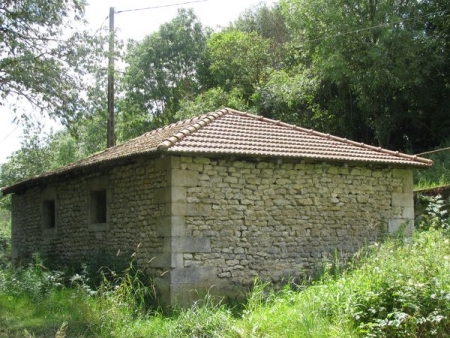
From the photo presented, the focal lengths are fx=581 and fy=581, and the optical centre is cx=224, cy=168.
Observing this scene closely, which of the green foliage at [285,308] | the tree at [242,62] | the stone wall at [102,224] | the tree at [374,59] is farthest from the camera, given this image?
the tree at [242,62]

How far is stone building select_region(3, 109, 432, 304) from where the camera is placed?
33.6 feet

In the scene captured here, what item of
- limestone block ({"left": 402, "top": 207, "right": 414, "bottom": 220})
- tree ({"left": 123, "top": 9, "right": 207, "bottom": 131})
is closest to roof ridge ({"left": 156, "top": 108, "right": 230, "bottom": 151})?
limestone block ({"left": 402, "top": 207, "right": 414, "bottom": 220})

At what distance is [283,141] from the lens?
1202 centimetres

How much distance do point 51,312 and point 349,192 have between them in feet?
20.5

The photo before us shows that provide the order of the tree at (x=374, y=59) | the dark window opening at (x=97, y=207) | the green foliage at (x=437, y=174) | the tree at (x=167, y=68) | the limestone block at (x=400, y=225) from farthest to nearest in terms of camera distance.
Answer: the tree at (x=167, y=68), the tree at (x=374, y=59), the green foliage at (x=437, y=174), the dark window opening at (x=97, y=207), the limestone block at (x=400, y=225)

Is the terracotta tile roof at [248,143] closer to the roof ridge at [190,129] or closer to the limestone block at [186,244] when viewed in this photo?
the roof ridge at [190,129]

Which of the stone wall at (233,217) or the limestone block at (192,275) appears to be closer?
the limestone block at (192,275)

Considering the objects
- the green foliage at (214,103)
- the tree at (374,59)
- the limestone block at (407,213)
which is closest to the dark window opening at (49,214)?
the limestone block at (407,213)

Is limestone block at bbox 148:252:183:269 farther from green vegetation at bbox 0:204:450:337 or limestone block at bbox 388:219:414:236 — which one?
limestone block at bbox 388:219:414:236

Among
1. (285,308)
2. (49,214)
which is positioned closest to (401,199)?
(285,308)

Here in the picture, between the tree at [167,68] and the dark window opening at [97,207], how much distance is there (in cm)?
1975

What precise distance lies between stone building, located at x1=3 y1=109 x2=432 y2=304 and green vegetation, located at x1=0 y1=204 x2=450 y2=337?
619 millimetres

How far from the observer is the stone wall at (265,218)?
10242 mm

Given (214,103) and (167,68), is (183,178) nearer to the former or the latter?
(214,103)
